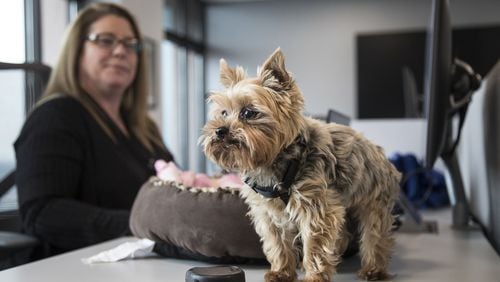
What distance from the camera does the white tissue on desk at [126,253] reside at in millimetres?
960

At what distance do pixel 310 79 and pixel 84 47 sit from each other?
5.28 metres

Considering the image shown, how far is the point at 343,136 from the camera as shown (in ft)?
2.51

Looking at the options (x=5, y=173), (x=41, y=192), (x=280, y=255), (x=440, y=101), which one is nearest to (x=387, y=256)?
(x=280, y=255)

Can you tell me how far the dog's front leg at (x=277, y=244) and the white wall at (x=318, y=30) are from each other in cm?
574

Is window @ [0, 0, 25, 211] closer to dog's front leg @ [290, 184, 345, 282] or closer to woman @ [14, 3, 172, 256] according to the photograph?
woman @ [14, 3, 172, 256]

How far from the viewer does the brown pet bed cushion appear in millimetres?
847

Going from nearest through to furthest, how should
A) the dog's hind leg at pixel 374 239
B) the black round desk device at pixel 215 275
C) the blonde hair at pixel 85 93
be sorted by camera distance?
the black round desk device at pixel 215 275
the dog's hind leg at pixel 374 239
the blonde hair at pixel 85 93

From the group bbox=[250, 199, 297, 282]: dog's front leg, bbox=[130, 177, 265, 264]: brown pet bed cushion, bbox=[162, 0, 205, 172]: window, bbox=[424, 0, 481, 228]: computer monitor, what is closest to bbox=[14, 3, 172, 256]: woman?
bbox=[130, 177, 265, 264]: brown pet bed cushion

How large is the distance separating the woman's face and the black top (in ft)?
0.41

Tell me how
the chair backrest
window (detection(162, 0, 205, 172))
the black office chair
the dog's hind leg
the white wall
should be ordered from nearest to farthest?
the dog's hind leg → the black office chair → the chair backrest → window (detection(162, 0, 205, 172)) → the white wall

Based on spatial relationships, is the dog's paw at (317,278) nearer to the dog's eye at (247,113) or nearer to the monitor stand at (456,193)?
the dog's eye at (247,113)

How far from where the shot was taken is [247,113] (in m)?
0.70

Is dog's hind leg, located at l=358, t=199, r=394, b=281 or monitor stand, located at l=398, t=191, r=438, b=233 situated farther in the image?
monitor stand, located at l=398, t=191, r=438, b=233

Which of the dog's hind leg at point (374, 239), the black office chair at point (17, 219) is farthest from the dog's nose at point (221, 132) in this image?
the black office chair at point (17, 219)
